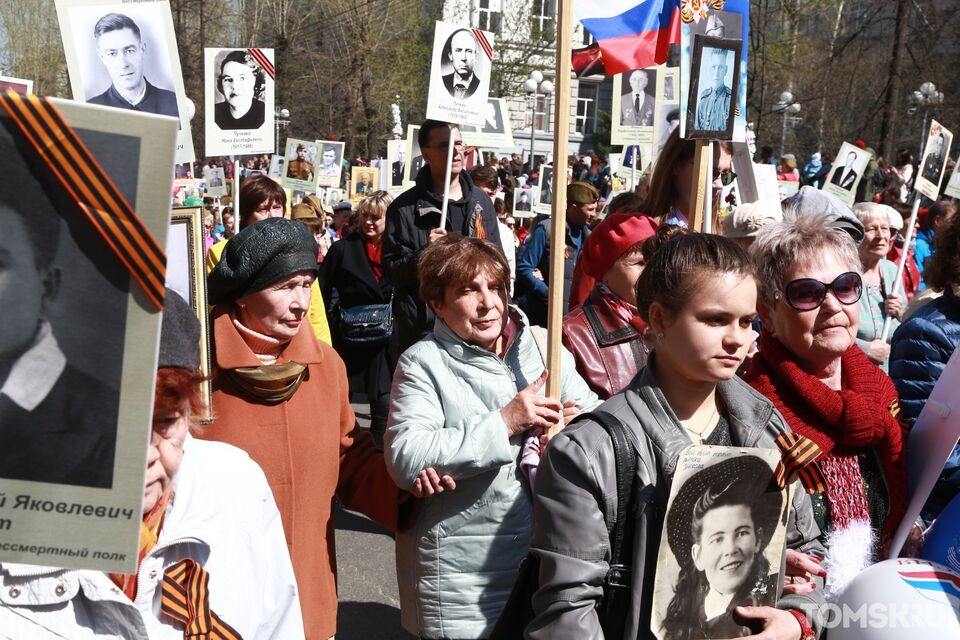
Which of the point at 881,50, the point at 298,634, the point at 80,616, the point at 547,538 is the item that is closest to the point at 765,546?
the point at 547,538

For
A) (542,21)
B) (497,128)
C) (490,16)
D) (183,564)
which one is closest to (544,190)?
(497,128)

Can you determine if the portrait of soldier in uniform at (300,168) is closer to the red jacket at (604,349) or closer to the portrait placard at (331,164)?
the portrait placard at (331,164)

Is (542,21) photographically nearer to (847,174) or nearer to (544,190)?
(544,190)

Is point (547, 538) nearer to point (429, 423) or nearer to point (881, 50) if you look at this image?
point (429, 423)

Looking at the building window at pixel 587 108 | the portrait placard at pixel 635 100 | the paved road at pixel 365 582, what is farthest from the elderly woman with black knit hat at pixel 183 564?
the building window at pixel 587 108

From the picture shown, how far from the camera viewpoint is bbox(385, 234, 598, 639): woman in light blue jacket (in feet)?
9.39

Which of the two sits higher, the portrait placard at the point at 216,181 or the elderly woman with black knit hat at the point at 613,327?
the portrait placard at the point at 216,181

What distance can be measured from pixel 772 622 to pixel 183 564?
1.20 m

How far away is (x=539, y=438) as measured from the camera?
9.71 feet

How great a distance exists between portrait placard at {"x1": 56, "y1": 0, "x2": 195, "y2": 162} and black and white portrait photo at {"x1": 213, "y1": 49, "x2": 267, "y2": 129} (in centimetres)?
269

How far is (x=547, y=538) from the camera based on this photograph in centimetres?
213

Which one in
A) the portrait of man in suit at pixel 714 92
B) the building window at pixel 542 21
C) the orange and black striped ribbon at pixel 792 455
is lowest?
the orange and black striped ribbon at pixel 792 455

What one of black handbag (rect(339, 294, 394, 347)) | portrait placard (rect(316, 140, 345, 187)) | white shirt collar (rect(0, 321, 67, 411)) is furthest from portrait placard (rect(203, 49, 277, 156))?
portrait placard (rect(316, 140, 345, 187))

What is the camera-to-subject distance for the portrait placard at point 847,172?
8430 mm
